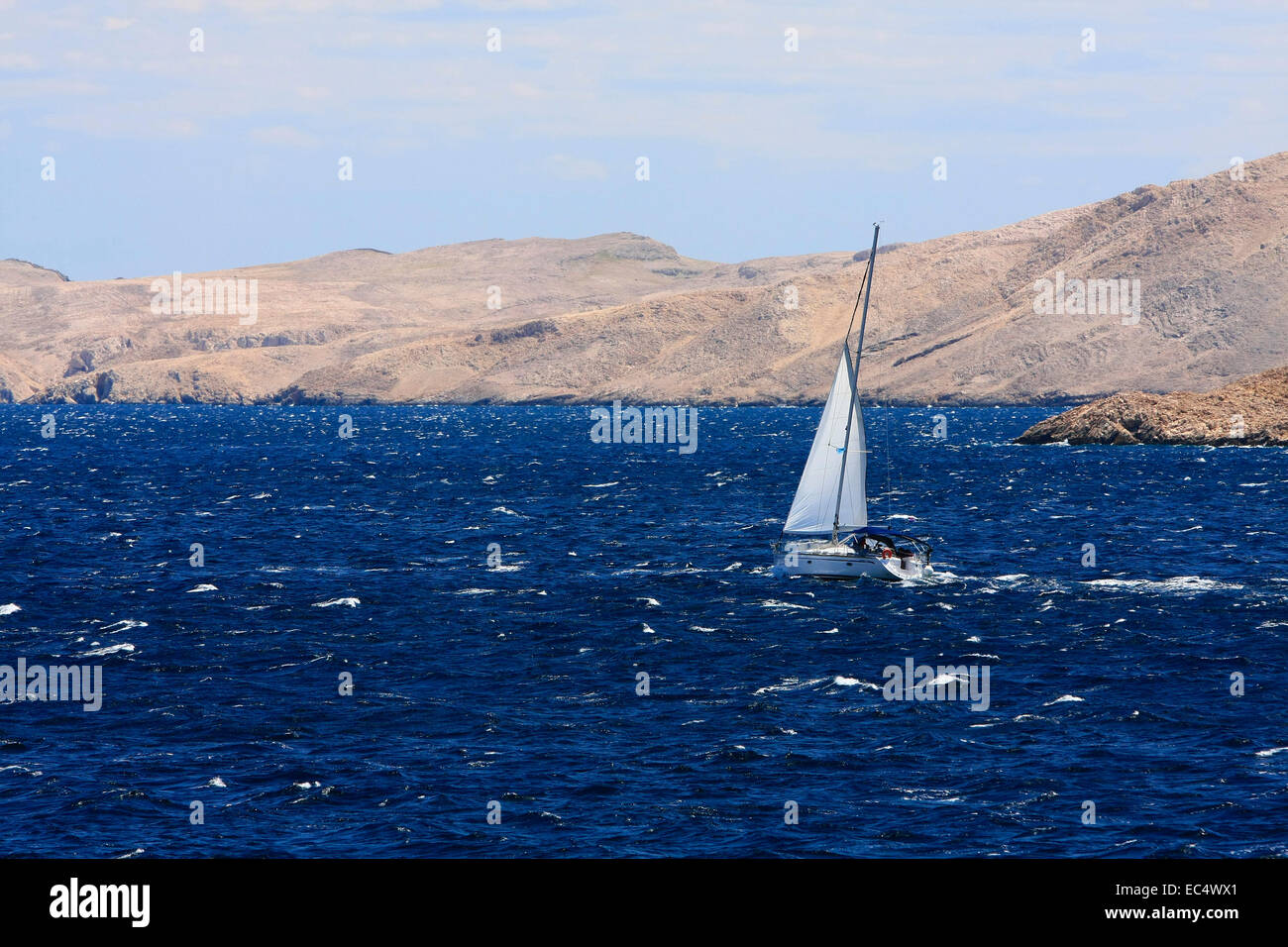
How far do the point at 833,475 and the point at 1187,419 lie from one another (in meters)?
101

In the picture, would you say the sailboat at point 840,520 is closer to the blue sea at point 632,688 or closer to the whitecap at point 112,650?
the blue sea at point 632,688

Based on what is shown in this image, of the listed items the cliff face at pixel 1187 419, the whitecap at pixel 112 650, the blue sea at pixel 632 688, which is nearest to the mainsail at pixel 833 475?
the blue sea at pixel 632 688

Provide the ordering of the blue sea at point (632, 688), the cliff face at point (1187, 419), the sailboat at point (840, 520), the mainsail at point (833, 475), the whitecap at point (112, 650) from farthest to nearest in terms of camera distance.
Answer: the cliff face at point (1187, 419) < the sailboat at point (840, 520) < the mainsail at point (833, 475) < the whitecap at point (112, 650) < the blue sea at point (632, 688)

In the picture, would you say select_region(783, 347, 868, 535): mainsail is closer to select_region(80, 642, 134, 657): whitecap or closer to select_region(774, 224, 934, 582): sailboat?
select_region(774, 224, 934, 582): sailboat

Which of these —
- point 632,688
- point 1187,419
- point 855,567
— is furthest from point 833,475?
point 1187,419

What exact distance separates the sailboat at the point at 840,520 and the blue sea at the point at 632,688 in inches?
41.4

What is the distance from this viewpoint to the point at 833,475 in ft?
176

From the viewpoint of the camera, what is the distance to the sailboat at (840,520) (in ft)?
Result: 174

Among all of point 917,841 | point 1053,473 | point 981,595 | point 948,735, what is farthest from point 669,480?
point 917,841

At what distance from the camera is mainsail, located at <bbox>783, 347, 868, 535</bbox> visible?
5247cm

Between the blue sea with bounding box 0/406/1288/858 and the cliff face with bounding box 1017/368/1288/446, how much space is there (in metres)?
58.9

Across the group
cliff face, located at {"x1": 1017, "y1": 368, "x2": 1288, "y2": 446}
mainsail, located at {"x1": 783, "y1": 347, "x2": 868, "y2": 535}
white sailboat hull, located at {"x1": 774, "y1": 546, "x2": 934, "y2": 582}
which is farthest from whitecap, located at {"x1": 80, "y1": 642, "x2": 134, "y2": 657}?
cliff face, located at {"x1": 1017, "y1": 368, "x2": 1288, "y2": 446}

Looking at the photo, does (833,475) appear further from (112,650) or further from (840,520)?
(112,650)
